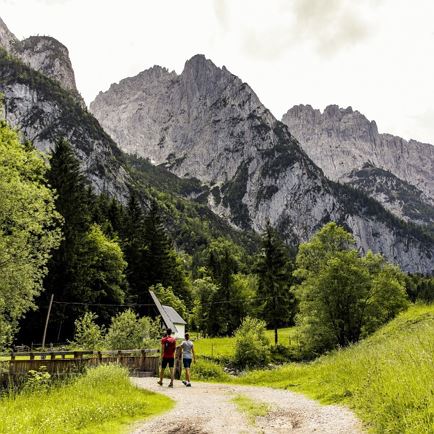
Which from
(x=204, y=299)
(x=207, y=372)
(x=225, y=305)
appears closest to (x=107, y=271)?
(x=207, y=372)

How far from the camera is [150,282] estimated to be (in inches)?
2884

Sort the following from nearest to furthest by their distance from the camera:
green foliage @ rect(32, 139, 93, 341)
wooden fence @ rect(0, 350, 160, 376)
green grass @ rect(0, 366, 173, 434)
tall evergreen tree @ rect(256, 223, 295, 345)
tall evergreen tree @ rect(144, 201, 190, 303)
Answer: green grass @ rect(0, 366, 173, 434)
wooden fence @ rect(0, 350, 160, 376)
green foliage @ rect(32, 139, 93, 341)
tall evergreen tree @ rect(256, 223, 295, 345)
tall evergreen tree @ rect(144, 201, 190, 303)

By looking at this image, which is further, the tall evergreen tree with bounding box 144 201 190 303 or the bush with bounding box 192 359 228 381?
the tall evergreen tree with bounding box 144 201 190 303

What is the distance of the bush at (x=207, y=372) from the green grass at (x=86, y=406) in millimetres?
19753

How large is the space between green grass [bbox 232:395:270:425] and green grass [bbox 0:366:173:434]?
2.64m

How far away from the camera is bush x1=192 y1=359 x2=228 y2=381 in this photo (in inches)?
1516

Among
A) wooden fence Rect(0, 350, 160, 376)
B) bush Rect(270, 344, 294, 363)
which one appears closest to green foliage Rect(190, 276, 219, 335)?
bush Rect(270, 344, 294, 363)

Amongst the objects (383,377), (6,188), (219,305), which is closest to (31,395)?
(6,188)

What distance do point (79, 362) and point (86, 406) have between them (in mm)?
8945

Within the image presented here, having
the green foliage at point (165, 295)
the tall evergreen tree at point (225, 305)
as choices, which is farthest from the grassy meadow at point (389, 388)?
the tall evergreen tree at point (225, 305)

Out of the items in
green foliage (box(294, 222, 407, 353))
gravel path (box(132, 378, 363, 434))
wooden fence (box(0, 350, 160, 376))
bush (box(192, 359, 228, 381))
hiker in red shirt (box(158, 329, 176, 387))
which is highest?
green foliage (box(294, 222, 407, 353))

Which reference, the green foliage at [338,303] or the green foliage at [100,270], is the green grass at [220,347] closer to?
the green foliage at [338,303]

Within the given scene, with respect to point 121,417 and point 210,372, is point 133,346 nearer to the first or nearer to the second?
Result: point 210,372

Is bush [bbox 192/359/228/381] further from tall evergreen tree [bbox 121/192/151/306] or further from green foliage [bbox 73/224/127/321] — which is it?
tall evergreen tree [bbox 121/192/151/306]
